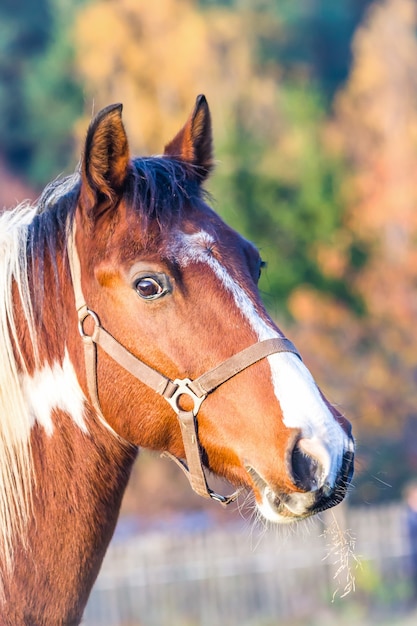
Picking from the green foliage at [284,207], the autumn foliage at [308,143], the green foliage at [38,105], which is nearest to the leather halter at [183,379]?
the autumn foliage at [308,143]

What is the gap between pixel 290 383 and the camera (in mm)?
2613

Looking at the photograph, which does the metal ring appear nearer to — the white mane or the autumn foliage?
the white mane

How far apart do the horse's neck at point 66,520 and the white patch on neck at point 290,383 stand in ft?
2.18

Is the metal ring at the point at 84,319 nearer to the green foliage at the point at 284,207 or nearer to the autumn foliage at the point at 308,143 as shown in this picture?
the autumn foliage at the point at 308,143

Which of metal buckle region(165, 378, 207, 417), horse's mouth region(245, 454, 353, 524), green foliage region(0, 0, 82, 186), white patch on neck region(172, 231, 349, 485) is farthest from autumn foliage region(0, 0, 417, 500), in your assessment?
horse's mouth region(245, 454, 353, 524)

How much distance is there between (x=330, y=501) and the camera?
257cm

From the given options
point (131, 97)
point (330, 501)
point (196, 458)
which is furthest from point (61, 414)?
point (131, 97)

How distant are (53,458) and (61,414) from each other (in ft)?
0.50

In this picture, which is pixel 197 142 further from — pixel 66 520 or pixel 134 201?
pixel 66 520

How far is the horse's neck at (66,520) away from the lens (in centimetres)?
278

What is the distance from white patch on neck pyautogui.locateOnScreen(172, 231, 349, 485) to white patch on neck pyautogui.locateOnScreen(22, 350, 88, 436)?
1.87ft

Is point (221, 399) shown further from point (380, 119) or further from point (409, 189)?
point (380, 119)

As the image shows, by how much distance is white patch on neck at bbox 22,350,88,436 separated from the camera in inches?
114

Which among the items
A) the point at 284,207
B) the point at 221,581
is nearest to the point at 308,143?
the point at 284,207
